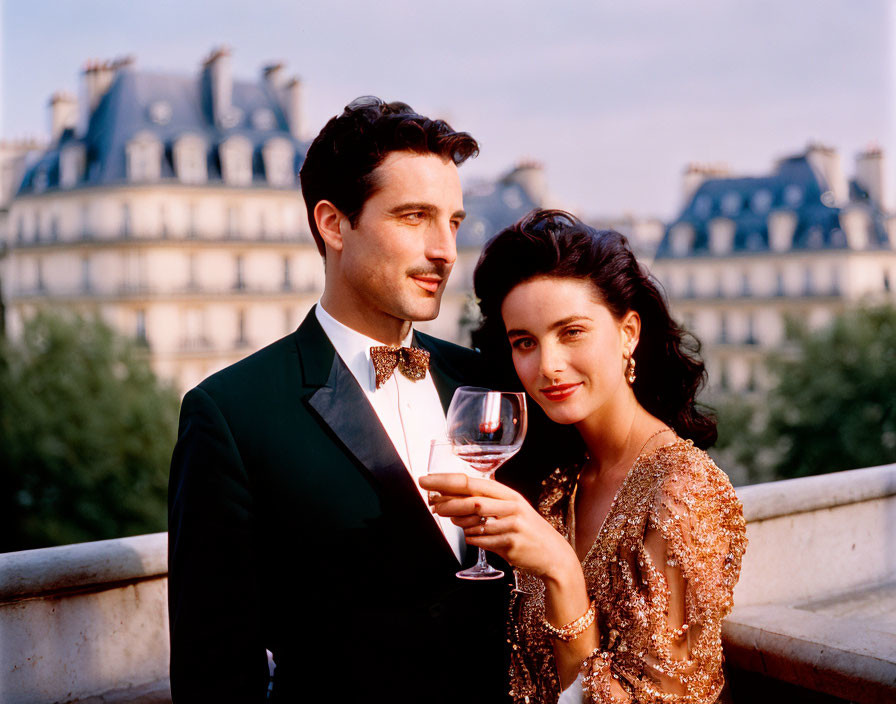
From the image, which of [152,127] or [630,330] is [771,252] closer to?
[152,127]

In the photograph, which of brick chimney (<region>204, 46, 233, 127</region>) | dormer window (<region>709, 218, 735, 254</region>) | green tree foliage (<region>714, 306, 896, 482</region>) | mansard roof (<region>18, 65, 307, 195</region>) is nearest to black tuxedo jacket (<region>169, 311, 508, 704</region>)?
green tree foliage (<region>714, 306, 896, 482</region>)

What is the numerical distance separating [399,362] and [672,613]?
1031mm

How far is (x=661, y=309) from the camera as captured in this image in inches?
123

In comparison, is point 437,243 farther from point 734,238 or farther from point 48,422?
point 734,238

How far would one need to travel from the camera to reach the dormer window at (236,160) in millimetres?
45094

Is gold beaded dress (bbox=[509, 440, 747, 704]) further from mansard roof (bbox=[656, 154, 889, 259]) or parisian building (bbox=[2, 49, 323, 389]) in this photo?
mansard roof (bbox=[656, 154, 889, 259])

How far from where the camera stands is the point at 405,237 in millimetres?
2934

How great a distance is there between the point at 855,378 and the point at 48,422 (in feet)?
74.9

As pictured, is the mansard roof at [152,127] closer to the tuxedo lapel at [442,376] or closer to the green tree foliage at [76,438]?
the green tree foliage at [76,438]

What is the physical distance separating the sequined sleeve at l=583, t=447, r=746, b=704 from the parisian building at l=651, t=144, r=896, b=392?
4396 centimetres

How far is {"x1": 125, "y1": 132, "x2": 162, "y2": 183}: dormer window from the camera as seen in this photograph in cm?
4359

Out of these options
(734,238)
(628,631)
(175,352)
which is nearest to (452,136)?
(628,631)

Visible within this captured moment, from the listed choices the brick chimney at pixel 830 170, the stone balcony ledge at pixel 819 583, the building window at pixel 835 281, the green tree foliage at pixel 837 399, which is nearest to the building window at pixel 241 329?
the green tree foliage at pixel 837 399

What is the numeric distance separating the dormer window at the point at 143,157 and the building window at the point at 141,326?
18.6 ft
